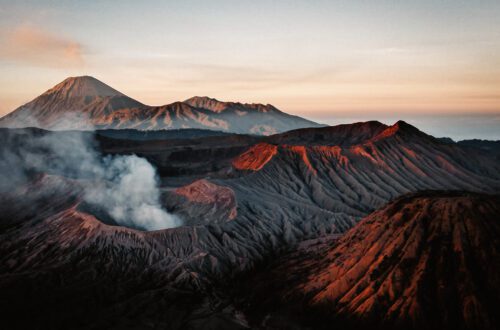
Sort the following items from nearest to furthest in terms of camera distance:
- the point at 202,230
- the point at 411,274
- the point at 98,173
→ the point at 411,274, the point at 202,230, the point at 98,173

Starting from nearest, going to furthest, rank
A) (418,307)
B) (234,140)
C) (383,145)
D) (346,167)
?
(418,307) → (346,167) → (383,145) → (234,140)

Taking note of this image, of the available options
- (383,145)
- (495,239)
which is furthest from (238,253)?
(383,145)

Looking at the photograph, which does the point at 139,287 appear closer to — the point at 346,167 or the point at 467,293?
the point at 467,293

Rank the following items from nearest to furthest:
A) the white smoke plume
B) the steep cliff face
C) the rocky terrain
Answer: the steep cliff face, the rocky terrain, the white smoke plume

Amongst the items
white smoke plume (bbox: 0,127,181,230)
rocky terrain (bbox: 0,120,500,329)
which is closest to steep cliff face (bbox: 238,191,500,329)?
rocky terrain (bbox: 0,120,500,329)

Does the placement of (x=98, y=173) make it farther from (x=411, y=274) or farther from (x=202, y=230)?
(x=411, y=274)

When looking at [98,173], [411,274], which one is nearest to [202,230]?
[411,274]

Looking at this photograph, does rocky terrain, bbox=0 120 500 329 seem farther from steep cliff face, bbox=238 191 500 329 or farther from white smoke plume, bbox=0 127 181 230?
white smoke plume, bbox=0 127 181 230
